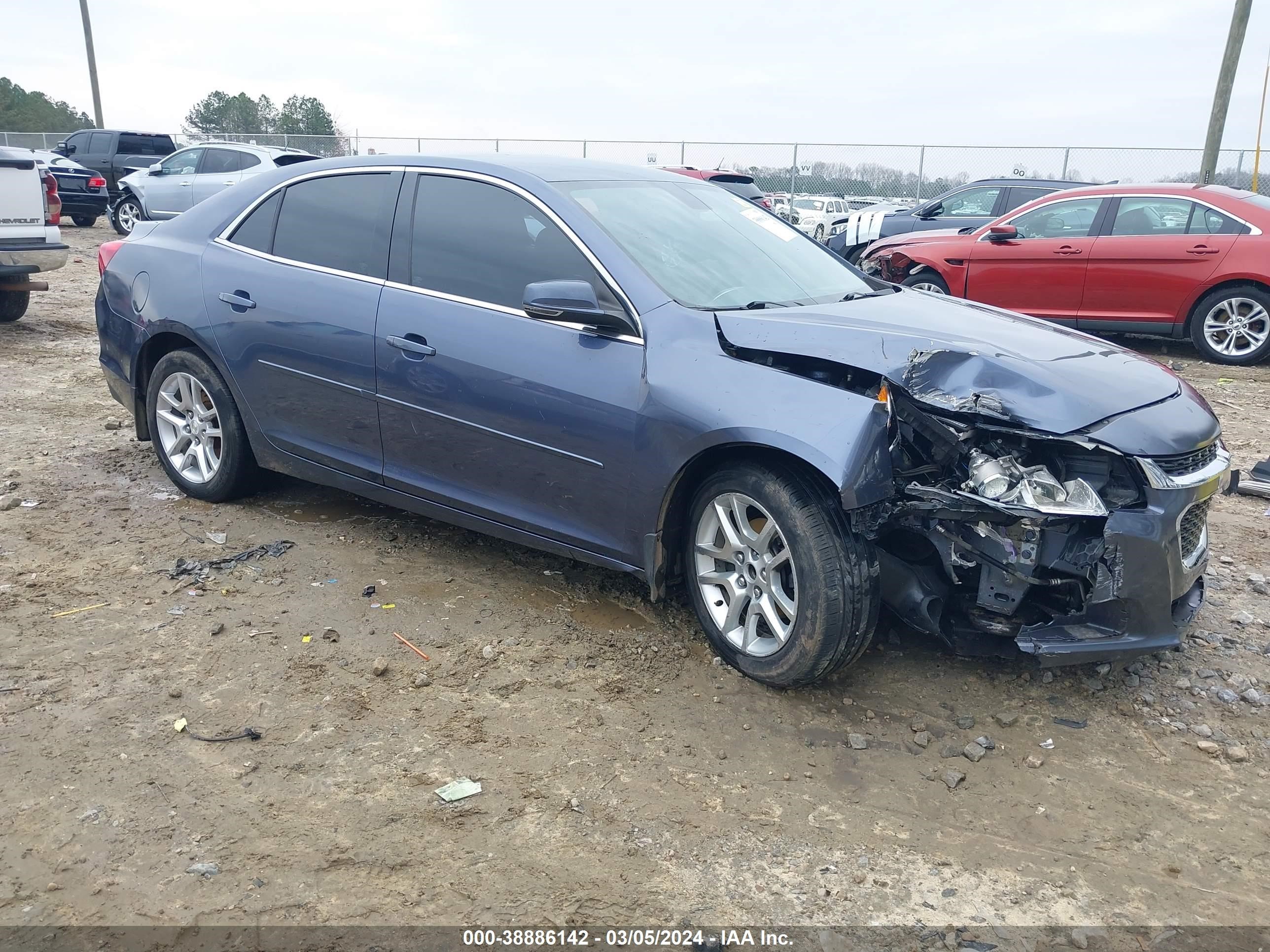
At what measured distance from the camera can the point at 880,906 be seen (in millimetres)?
2572

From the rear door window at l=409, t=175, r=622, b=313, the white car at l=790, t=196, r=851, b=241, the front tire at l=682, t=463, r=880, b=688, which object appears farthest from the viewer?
the white car at l=790, t=196, r=851, b=241

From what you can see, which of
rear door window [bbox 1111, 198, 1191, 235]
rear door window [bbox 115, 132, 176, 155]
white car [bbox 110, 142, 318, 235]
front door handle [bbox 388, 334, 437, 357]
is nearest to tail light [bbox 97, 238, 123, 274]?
front door handle [bbox 388, 334, 437, 357]

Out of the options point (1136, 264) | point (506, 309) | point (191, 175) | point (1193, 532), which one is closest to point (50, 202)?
point (506, 309)

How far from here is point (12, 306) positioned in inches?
Answer: 392

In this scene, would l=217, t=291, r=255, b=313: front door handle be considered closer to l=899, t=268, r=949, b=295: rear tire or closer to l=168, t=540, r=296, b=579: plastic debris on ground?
l=168, t=540, r=296, b=579: plastic debris on ground

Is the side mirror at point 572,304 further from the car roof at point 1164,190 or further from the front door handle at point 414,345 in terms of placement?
the car roof at point 1164,190

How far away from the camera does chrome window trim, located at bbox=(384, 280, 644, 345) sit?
12.1 feet

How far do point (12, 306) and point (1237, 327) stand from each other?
11662 millimetres

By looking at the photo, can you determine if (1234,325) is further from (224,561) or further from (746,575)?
(224,561)

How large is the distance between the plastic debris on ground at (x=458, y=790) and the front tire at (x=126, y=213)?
19.0 meters

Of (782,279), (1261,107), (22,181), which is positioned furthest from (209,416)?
(1261,107)

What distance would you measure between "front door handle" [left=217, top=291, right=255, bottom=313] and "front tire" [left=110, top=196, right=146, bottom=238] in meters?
16.4

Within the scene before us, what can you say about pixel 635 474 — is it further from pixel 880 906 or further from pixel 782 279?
pixel 880 906

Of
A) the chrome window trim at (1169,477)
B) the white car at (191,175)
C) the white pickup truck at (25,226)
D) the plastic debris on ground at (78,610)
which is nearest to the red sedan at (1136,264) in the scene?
the chrome window trim at (1169,477)
